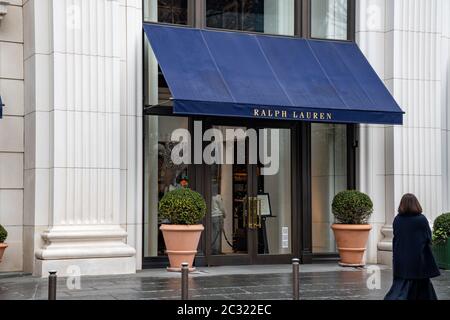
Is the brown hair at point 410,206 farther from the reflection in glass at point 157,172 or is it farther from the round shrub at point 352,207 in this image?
the reflection in glass at point 157,172

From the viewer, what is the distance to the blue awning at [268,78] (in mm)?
14859

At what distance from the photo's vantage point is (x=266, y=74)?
15.9m

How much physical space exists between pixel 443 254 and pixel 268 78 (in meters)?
5.43

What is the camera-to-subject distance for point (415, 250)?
400 inches

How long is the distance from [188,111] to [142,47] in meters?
2.45

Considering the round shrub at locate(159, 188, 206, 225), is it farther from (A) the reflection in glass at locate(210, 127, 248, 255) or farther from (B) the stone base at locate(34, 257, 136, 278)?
(A) the reflection in glass at locate(210, 127, 248, 255)

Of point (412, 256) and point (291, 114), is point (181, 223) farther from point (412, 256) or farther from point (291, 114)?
point (412, 256)

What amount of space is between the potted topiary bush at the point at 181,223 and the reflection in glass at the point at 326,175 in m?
3.62

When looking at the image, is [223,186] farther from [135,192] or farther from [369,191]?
[369,191]

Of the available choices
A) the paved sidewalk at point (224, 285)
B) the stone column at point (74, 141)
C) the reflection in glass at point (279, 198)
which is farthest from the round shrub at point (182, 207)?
the reflection in glass at point (279, 198)

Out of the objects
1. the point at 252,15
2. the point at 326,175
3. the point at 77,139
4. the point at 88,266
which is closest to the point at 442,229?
the point at 326,175

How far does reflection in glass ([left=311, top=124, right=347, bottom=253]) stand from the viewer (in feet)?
57.8

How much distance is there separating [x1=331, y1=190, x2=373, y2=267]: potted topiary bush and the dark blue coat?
5897 mm

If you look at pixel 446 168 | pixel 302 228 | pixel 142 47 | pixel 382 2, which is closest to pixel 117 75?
pixel 142 47
